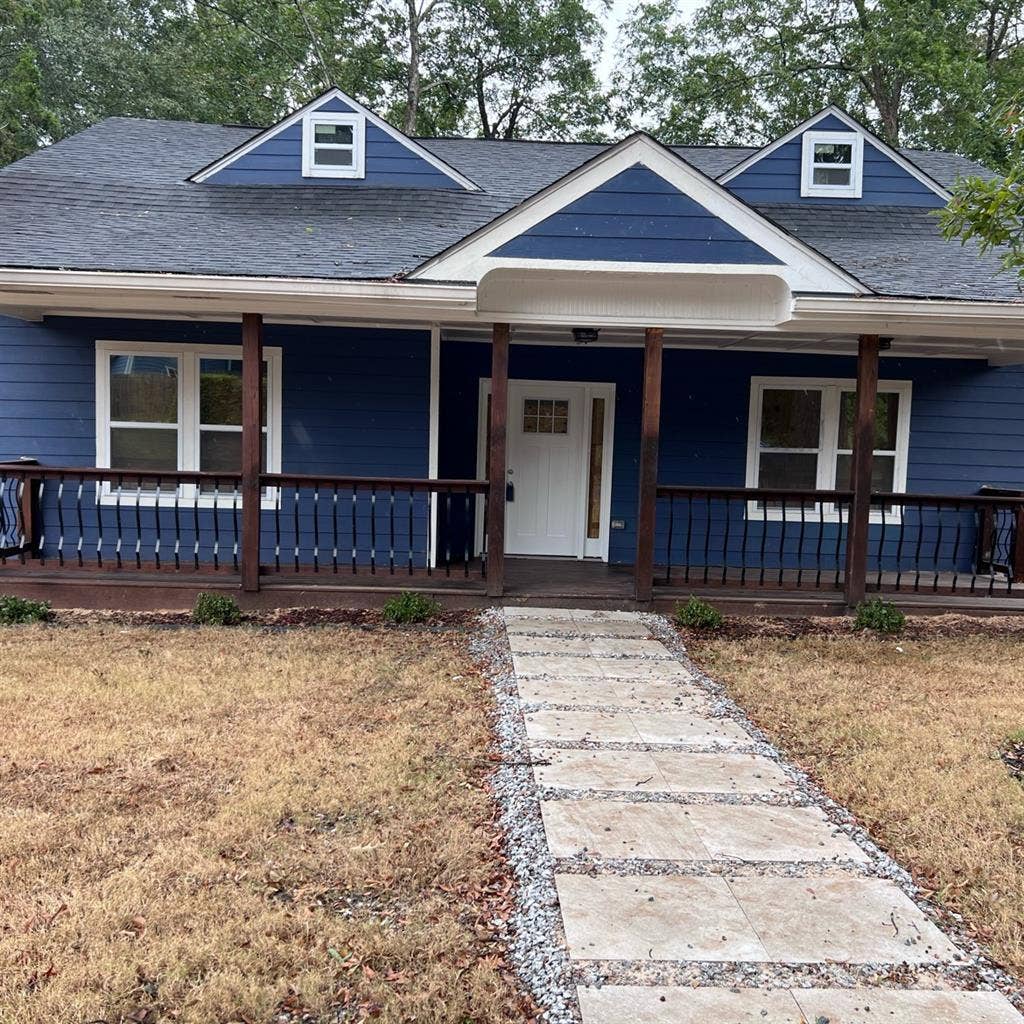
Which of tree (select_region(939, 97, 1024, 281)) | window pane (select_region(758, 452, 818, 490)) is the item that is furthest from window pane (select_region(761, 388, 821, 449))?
tree (select_region(939, 97, 1024, 281))

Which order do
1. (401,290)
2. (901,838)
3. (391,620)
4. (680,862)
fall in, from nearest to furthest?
(680,862) < (901,838) < (401,290) < (391,620)

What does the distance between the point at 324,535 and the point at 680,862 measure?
20.0 feet

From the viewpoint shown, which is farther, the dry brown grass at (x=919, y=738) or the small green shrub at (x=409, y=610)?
the small green shrub at (x=409, y=610)

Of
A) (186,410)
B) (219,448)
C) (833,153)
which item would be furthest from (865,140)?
(186,410)

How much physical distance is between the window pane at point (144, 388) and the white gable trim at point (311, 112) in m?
2.31

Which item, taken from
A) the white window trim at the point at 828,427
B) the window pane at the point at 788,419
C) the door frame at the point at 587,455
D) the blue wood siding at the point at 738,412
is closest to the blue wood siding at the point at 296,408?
the blue wood siding at the point at 738,412

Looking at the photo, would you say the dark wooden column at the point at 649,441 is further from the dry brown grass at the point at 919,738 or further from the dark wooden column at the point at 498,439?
the dark wooden column at the point at 498,439

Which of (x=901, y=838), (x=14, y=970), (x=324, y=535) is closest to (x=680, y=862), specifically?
(x=901, y=838)

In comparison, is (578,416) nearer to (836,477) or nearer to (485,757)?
(836,477)

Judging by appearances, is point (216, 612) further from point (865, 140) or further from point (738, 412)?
point (865, 140)

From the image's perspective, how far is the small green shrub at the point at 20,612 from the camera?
6.70m

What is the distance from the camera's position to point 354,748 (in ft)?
13.6

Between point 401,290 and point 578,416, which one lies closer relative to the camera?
point 401,290

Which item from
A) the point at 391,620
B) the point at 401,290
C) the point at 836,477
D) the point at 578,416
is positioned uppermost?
the point at 401,290
